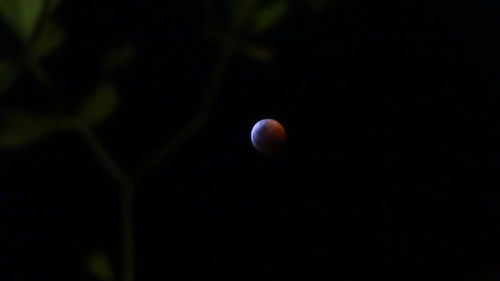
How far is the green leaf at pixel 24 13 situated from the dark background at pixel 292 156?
A: 66 centimetres

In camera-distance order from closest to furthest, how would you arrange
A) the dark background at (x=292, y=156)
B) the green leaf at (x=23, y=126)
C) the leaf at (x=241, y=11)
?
1. the green leaf at (x=23, y=126)
2. the leaf at (x=241, y=11)
3. the dark background at (x=292, y=156)

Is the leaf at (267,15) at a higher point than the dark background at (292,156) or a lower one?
lower

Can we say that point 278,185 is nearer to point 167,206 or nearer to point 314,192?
point 314,192

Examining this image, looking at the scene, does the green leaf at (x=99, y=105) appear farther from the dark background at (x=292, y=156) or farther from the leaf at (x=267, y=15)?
the dark background at (x=292, y=156)

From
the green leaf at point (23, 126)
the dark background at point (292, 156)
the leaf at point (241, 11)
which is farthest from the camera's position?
the dark background at point (292, 156)

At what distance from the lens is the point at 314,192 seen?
1377 mm

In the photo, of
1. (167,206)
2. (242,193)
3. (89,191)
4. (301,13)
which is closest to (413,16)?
(301,13)

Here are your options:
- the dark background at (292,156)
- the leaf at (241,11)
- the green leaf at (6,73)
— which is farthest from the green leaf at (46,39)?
the dark background at (292,156)

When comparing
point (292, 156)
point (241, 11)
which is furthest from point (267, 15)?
point (292, 156)

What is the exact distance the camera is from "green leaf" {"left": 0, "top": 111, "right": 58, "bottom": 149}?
619mm

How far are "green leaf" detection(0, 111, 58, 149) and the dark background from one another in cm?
68

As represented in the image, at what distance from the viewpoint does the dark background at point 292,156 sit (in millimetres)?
1308

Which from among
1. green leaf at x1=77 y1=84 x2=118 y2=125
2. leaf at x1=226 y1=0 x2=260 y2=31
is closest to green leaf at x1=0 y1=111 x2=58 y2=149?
green leaf at x1=77 y1=84 x2=118 y2=125

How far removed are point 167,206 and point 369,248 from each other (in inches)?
18.6
